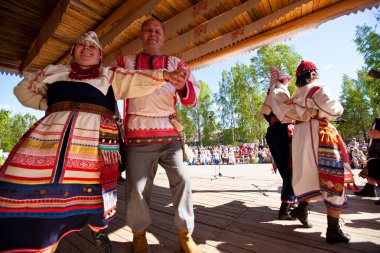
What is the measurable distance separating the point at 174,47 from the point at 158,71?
3001 mm

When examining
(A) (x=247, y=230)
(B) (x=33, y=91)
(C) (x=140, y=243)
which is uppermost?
(B) (x=33, y=91)

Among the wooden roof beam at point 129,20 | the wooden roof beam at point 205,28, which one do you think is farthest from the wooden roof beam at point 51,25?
the wooden roof beam at point 205,28

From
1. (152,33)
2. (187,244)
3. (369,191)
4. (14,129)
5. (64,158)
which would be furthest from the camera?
(14,129)

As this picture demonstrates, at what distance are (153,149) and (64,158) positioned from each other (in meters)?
0.66

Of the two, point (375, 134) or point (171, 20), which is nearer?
point (375, 134)

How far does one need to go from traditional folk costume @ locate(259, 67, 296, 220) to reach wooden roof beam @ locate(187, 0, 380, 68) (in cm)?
123

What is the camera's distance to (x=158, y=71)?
1.52 meters

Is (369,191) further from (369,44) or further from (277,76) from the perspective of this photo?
(369,44)

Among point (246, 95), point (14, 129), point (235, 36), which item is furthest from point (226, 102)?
point (14, 129)

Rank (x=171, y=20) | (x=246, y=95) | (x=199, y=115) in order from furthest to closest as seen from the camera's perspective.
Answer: (x=199, y=115) < (x=246, y=95) < (x=171, y=20)

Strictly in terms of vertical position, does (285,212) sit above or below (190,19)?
below

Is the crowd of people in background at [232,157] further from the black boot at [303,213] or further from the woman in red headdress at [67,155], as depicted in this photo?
the woman in red headdress at [67,155]

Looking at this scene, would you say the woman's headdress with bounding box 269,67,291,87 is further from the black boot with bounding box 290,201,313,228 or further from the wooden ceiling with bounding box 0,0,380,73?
the black boot with bounding box 290,201,313,228

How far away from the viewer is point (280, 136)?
259 centimetres
